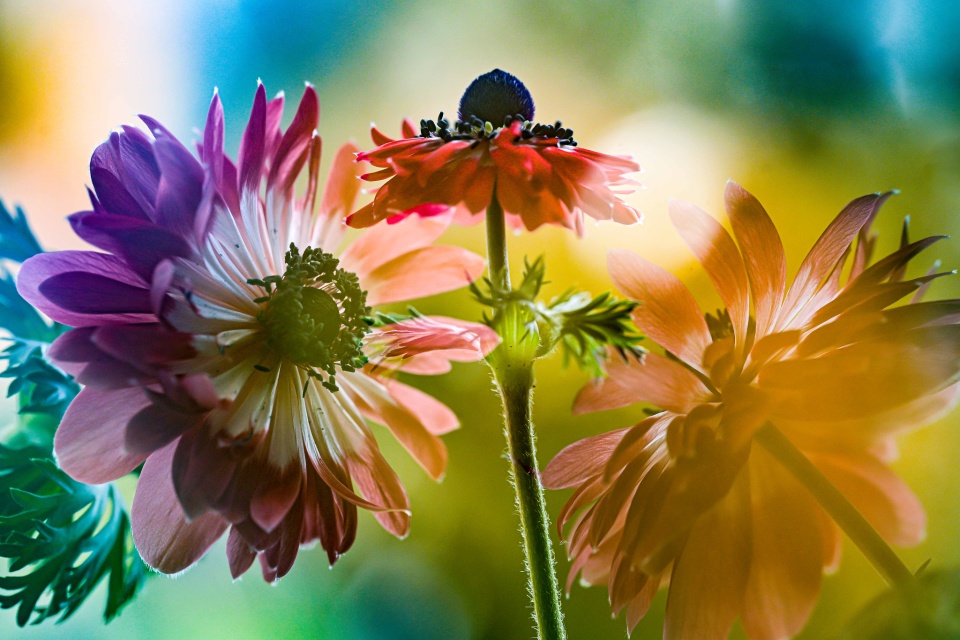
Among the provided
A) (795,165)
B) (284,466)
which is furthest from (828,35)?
(284,466)

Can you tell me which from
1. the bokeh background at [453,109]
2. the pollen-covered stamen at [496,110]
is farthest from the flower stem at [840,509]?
the bokeh background at [453,109]

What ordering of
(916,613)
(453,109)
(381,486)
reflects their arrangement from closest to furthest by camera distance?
(916,613)
(381,486)
(453,109)

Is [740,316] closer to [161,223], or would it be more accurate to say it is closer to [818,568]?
[818,568]

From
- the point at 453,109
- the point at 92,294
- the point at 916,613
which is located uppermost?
the point at 453,109

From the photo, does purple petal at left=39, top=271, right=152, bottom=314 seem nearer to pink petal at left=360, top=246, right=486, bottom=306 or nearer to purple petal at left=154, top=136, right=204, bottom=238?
purple petal at left=154, top=136, right=204, bottom=238

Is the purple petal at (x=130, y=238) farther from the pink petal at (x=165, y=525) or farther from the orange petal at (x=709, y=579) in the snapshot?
the orange petal at (x=709, y=579)

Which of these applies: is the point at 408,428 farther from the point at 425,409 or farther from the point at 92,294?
the point at 92,294

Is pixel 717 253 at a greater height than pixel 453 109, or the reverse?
pixel 453 109

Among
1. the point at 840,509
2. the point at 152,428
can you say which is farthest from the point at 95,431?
the point at 840,509
